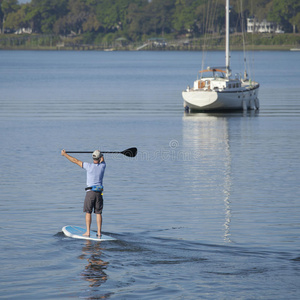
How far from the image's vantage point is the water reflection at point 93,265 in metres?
16.4

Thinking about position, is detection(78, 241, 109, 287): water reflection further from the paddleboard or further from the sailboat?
the sailboat

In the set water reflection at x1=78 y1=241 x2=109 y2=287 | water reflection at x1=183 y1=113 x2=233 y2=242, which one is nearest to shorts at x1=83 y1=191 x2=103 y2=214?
water reflection at x1=78 y1=241 x2=109 y2=287

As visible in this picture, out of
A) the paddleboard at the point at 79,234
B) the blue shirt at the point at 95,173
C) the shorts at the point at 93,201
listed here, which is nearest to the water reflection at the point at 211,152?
the paddleboard at the point at 79,234

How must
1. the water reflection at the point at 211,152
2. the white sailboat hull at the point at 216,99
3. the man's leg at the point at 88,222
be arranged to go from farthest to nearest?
the white sailboat hull at the point at 216,99 → the water reflection at the point at 211,152 → the man's leg at the point at 88,222

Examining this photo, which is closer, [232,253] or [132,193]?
[232,253]

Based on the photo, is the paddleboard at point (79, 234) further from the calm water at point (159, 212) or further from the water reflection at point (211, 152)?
the water reflection at point (211, 152)

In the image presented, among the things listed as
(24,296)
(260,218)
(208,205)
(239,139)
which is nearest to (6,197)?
(208,205)

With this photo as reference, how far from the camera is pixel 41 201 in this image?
81.7ft

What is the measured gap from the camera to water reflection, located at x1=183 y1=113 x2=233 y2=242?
27.2m

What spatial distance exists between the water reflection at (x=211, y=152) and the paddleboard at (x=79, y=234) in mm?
3185

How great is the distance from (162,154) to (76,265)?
762 inches

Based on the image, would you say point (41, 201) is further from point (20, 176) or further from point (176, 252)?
point (176, 252)

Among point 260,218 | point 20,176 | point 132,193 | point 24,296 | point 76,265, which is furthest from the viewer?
point 20,176

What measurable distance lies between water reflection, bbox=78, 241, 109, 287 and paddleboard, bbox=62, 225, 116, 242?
229 millimetres
